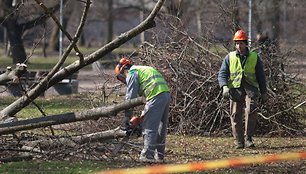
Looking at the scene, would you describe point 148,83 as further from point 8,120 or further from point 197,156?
point 8,120

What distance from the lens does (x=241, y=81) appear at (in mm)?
13922

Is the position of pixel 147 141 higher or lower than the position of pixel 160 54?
lower

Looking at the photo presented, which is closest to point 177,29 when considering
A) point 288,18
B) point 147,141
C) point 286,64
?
point 286,64

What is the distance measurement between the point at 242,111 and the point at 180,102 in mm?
1819

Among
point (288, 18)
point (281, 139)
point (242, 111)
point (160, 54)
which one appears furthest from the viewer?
point (288, 18)

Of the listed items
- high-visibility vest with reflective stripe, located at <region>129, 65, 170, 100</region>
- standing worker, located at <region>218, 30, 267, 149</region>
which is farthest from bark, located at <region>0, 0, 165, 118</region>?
standing worker, located at <region>218, 30, 267, 149</region>

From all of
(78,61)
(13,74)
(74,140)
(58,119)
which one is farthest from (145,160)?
(13,74)

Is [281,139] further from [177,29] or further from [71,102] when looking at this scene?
[71,102]

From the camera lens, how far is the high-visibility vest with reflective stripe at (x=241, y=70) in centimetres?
1387

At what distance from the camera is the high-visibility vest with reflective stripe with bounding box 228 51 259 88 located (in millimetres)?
13867

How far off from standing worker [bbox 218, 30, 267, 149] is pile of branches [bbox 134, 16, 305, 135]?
137 cm

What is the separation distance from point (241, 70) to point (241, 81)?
0.18 meters

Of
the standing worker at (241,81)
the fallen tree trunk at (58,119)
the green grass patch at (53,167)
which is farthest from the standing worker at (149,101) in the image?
the standing worker at (241,81)

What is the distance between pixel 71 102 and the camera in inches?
848
